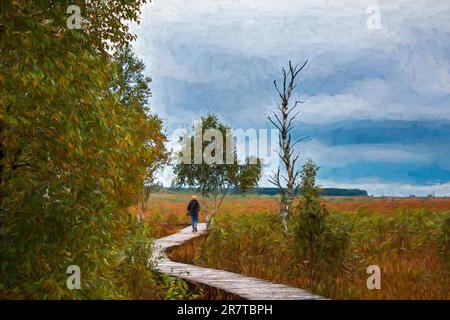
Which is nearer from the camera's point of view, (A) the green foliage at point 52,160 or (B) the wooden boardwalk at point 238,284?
(A) the green foliage at point 52,160

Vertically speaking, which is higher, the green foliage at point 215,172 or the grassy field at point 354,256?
the green foliage at point 215,172

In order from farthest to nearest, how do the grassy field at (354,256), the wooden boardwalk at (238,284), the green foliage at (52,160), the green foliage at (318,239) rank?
the green foliage at (318,239) < the grassy field at (354,256) < the wooden boardwalk at (238,284) < the green foliage at (52,160)

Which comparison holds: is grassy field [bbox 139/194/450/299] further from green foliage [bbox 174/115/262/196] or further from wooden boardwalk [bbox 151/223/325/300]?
green foliage [bbox 174/115/262/196]

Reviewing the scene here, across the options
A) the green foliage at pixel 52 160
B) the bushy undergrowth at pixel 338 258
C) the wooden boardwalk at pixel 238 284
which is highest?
the green foliage at pixel 52 160

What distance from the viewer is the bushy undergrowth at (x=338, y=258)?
12.4 metres

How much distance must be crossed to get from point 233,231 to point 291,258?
233 inches

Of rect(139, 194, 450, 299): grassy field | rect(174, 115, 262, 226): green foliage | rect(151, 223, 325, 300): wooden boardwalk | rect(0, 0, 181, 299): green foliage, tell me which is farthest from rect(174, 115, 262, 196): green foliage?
rect(0, 0, 181, 299): green foliage

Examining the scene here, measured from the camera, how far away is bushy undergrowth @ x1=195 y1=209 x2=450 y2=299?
12398mm

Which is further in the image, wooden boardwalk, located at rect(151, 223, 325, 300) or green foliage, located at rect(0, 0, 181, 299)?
wooden boardwalk, located at rect(151, 223, 325, 300)

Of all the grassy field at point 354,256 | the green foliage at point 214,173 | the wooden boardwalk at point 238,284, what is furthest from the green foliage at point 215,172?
the wooden boardwalk at point 238,284

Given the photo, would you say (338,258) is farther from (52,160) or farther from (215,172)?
(215,172)

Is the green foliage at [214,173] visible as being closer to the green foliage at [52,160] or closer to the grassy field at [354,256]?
the grassy field at [354,256]

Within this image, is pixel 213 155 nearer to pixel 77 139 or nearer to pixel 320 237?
pixel 320 237

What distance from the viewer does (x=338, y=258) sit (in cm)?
1344
